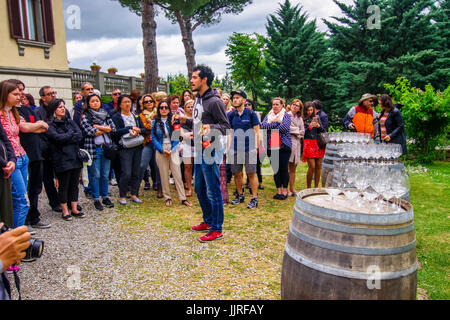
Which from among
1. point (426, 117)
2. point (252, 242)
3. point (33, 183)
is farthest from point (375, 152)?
point (426, 117)

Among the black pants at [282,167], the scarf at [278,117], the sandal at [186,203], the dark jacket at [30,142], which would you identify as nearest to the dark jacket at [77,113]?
the dark jacket at [30,142]

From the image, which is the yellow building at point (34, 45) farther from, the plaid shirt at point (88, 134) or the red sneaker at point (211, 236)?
the red sneaker at point (211, 236)

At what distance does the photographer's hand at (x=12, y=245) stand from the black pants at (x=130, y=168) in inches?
162

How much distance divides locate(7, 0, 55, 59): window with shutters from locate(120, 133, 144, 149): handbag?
20.7 feet

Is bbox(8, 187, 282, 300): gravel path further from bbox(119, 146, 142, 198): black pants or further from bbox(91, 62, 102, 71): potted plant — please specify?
bbox(91, 62, 102, 71): potted plant

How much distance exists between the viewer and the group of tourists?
12.7 ft

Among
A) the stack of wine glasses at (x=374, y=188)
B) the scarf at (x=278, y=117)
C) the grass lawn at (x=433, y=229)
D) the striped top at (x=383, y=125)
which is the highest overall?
the scarf at (x=278, y=117)

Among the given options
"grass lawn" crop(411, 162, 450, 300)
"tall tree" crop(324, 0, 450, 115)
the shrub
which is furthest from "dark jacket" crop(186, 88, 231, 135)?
"tall tree" crop(324, 0, 450, 115)

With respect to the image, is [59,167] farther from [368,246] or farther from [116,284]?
[368,246]

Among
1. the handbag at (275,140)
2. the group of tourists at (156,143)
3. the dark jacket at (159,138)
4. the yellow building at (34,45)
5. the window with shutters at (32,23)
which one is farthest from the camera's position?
the window with shutters at (32,23)

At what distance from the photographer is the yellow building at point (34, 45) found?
8.89m

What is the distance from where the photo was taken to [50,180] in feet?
17.3

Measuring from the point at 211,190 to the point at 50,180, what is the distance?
120 inches
